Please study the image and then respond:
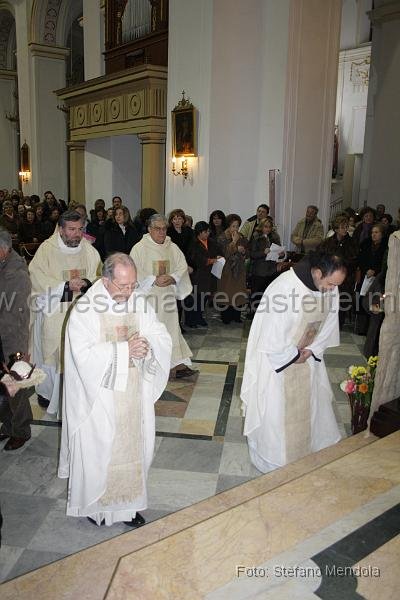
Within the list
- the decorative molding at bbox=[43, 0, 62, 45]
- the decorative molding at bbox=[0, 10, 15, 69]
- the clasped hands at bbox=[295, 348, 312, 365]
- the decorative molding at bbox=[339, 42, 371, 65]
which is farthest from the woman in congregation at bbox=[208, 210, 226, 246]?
the decorative molding at bbox=[0, 10, 15, 69]

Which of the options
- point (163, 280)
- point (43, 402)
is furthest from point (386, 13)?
point (43, 402)

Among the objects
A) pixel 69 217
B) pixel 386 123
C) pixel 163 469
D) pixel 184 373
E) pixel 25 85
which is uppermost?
pixel 25 85

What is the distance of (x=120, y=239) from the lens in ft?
27.1

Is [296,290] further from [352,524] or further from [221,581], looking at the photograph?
[221,581]

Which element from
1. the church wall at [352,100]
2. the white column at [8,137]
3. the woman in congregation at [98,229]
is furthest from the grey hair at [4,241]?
the white column at [8,137]

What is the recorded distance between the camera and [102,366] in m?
3.31

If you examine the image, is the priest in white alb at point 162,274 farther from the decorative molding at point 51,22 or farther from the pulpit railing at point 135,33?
the decorative molding at point 51,22

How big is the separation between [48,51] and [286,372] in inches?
732

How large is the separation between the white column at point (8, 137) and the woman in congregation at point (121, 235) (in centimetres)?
1846

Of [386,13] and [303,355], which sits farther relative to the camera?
[386,13]

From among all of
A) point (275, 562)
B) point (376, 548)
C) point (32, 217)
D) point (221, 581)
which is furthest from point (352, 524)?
point (32, 217)

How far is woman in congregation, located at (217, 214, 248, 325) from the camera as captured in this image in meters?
Result: 8.31

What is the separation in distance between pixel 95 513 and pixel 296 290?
199 centimetres

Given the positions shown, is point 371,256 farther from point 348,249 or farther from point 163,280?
point 163,280
